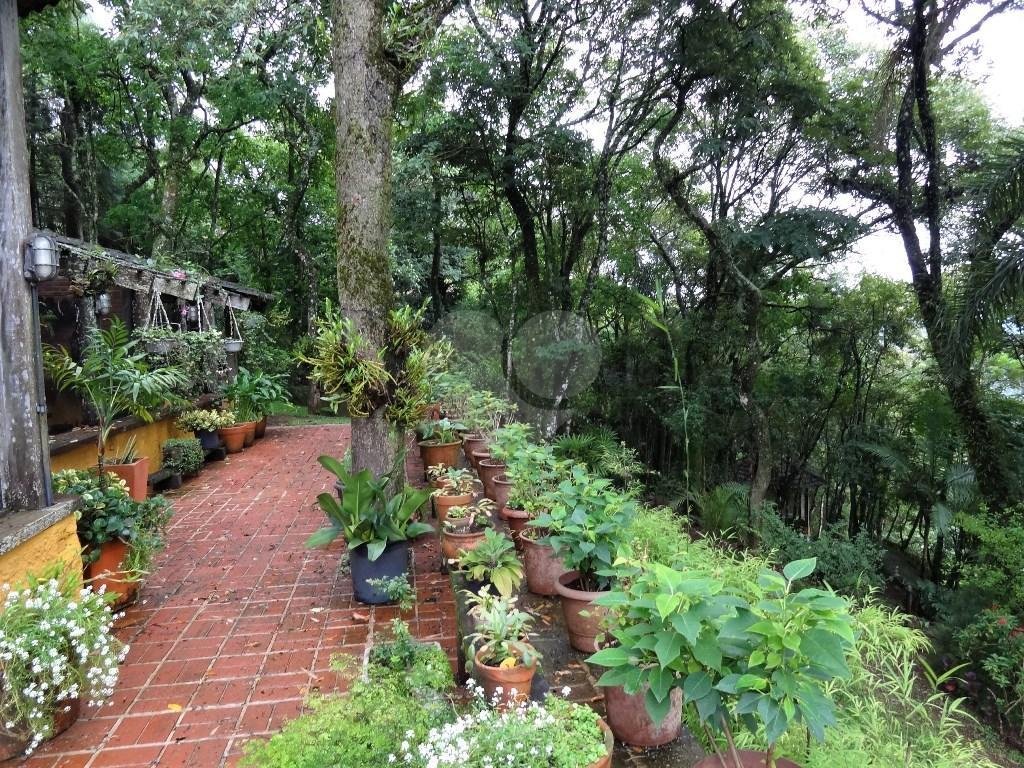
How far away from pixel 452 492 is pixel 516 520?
559mm

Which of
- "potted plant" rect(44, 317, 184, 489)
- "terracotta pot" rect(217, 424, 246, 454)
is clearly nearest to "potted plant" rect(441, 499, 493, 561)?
"potted plant" rect(44, 317, 184, 489)

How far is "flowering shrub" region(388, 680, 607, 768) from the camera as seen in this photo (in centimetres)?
143

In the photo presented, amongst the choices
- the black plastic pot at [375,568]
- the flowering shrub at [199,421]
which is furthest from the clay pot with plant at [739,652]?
the flowering shrub at [199,421]

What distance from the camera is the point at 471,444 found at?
5617 millimetres

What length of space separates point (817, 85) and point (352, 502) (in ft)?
23.7

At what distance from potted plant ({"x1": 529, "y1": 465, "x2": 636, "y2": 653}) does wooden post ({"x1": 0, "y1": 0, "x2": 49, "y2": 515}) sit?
2382 millimetres

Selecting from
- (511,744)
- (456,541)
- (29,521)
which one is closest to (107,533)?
(29,521)

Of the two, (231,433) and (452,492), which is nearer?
(452,492)

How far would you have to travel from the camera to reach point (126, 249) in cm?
1191

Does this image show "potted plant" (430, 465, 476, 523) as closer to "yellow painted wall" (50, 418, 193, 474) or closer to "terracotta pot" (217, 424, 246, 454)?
"yellow painted wall" (50, 418, 193, 474)

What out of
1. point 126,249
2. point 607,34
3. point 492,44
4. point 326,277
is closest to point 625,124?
point 607,34

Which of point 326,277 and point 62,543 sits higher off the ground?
point 326,277

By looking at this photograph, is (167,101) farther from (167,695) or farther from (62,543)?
(167,695)

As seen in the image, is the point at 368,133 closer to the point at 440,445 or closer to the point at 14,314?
the point at 14,314
